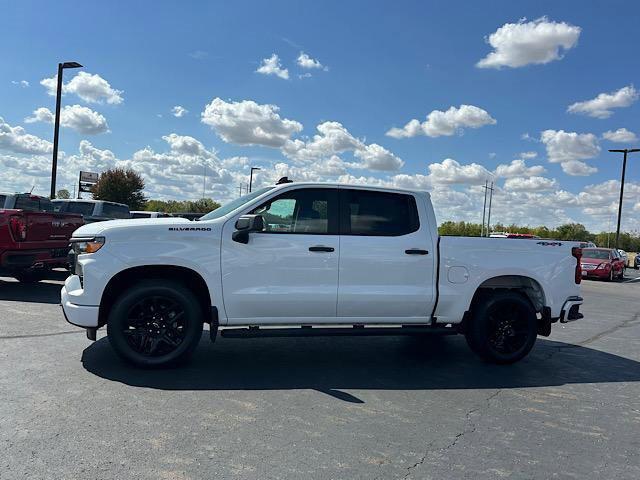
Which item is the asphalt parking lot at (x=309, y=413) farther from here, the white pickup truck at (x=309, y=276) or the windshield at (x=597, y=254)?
the windshield at (x=597, y=254)

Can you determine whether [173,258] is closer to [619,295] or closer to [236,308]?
[236,308]

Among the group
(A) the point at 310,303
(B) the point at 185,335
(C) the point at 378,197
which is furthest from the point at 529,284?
(B) the point at 185,335

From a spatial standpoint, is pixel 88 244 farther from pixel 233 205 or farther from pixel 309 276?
pixel 309 276

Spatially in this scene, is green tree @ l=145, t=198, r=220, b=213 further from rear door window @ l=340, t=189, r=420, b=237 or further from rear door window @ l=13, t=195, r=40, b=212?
rear door window @ l=340, t=189, r=420, b=237

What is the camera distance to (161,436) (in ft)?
12.3

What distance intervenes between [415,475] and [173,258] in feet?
10.1

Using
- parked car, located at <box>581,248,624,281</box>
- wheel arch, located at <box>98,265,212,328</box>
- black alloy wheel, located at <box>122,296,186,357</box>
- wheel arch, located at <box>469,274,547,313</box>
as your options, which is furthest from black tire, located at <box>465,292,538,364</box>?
parked car, located at <box>581,248,624,281</box>

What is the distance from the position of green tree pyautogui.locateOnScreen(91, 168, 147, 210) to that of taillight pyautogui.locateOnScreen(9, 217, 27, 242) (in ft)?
149

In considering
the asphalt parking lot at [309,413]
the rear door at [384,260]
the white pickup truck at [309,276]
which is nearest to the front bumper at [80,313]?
the white pickup truck at [309,276]

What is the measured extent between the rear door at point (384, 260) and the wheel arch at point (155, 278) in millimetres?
1418

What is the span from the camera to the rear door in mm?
5555

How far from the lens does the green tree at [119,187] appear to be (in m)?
53.2

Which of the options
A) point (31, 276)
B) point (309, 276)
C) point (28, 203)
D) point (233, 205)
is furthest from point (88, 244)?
Answer: point (28, 203)

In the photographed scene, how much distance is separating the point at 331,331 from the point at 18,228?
6.55 metres
